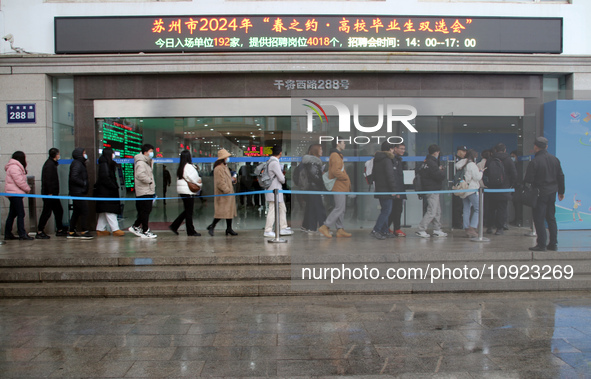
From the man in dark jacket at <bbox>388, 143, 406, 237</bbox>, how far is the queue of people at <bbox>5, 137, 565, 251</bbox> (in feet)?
0.06

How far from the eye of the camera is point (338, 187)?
7.15 meters

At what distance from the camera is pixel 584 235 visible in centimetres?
752

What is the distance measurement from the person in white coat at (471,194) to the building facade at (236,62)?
1.80 meters

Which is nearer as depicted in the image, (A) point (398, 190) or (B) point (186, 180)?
(A) point (398, 190)

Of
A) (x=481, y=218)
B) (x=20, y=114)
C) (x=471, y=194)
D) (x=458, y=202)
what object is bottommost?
(x=481, y=218)

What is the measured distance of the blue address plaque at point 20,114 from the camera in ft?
32.0

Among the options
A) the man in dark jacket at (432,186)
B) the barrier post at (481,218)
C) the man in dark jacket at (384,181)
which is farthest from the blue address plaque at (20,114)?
the barrier post at (481,218)

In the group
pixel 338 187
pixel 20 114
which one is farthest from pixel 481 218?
pixel 20 114

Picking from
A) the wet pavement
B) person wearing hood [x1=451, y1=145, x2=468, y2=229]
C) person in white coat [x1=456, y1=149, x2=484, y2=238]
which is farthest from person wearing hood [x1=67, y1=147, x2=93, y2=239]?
person in white coat [x1=456, y1=149, x2=484, y2=238]

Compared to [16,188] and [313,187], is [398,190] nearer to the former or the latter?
[313,187]

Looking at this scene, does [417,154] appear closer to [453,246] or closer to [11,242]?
[453,246]

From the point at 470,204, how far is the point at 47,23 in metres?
9.83

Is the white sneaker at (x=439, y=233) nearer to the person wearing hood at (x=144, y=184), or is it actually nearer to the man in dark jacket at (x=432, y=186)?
the man in dark jacket at (x=432, y=186)

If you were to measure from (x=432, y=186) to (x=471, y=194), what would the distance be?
73 centimetres
